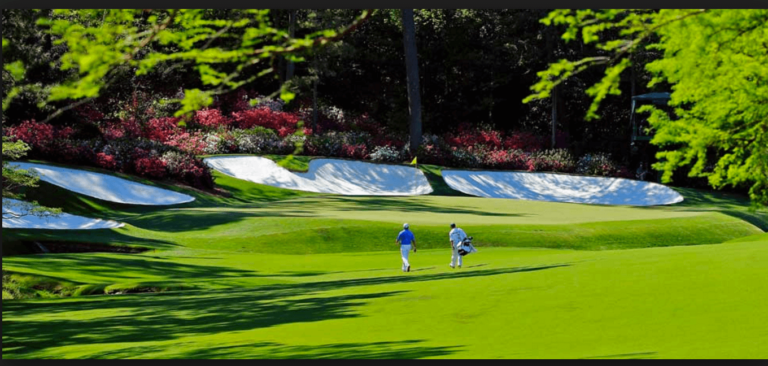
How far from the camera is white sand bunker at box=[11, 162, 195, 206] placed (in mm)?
31094

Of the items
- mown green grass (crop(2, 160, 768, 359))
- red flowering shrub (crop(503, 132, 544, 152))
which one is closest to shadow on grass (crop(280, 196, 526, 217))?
mown green grass (crop(2, 160, 768, 359))

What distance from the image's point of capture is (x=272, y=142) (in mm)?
43625

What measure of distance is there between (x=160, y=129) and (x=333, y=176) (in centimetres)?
838

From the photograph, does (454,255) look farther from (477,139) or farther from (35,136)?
(477,139)

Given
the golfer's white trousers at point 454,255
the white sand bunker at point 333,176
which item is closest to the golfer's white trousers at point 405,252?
the golfer's white trousers at point 454,255

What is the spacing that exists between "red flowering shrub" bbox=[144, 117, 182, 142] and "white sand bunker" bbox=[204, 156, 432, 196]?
3234mm

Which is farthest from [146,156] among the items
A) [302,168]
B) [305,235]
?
[305,235]

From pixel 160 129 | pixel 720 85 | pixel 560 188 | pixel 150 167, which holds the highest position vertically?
pixel 720 85

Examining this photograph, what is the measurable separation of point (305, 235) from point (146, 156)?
1283 cm

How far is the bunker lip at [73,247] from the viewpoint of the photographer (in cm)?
2169

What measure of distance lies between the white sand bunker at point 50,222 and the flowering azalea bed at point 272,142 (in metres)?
9.14

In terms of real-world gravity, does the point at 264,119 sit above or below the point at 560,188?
above

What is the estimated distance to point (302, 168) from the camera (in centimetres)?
4153

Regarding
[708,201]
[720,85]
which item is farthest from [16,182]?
[708,201]
